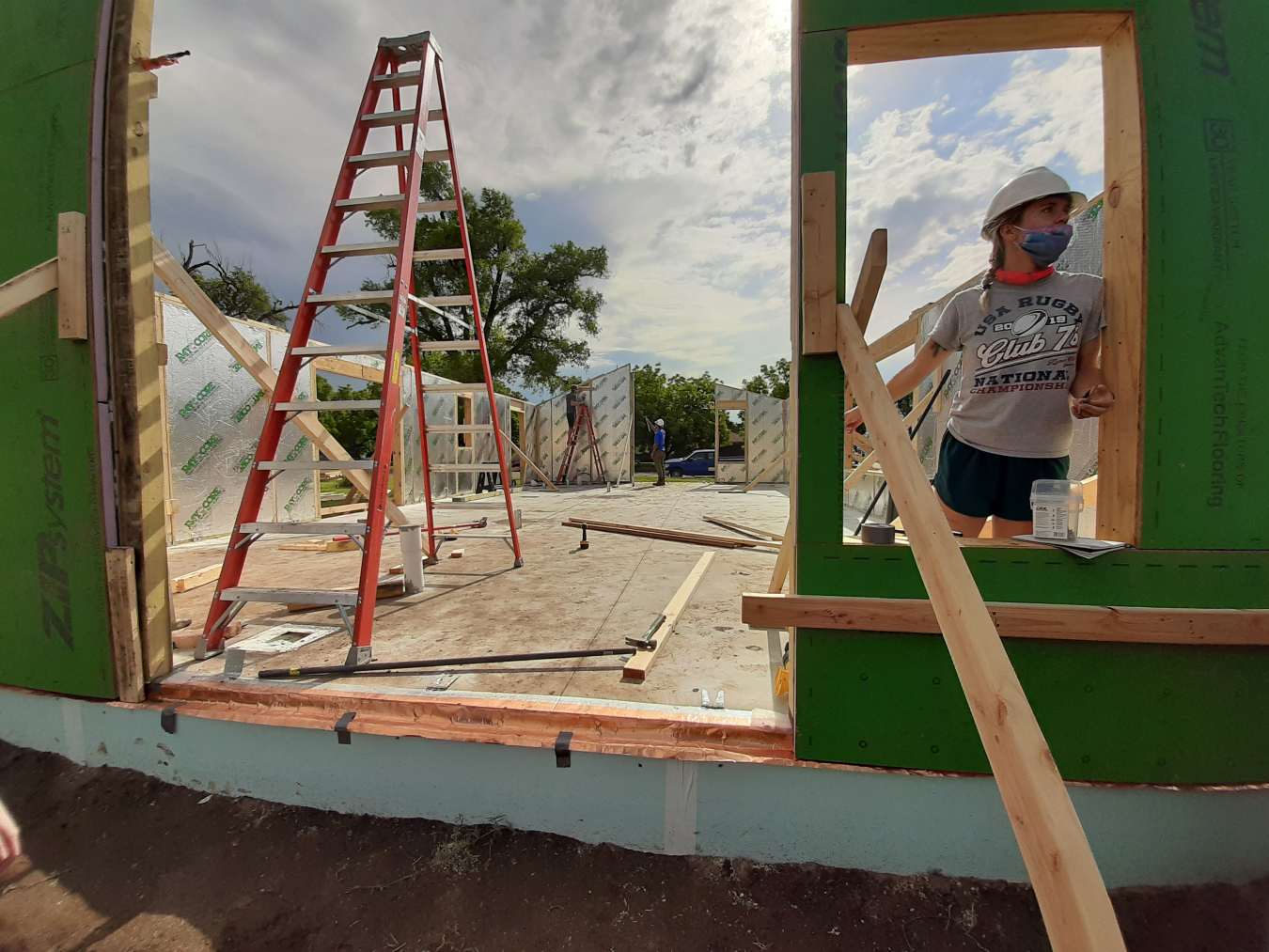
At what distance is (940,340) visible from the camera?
167cm

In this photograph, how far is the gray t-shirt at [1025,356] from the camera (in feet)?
4.70

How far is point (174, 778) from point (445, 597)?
1307 mm

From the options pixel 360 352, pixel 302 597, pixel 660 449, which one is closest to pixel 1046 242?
pixel 360 352

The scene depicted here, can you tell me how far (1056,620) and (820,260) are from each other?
113 centimetres

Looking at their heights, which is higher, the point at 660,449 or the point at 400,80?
the point at 400,80

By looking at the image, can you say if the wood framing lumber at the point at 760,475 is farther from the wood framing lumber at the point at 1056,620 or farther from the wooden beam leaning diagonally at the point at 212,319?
the wooden beam leaning diagonally at the point at 212,319

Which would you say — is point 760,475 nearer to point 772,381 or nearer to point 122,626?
point 122,626

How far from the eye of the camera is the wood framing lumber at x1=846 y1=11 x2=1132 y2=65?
1.35 metres

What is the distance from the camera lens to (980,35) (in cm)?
140

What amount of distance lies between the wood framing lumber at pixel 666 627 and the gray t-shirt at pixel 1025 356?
1.37 metres

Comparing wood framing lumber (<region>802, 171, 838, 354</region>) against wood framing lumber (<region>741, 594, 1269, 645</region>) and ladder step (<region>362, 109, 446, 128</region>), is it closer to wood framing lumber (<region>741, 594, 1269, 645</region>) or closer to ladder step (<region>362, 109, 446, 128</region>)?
wood framing lumber (<region>741, 594, 1269, 645</region>)

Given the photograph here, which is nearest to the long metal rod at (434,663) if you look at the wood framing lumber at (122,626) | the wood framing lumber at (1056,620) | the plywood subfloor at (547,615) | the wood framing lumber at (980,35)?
the plywood subfloor at (547,615)

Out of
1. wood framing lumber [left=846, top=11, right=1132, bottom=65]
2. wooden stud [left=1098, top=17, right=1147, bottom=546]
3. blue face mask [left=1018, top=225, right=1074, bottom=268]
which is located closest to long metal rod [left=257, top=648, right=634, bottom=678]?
wooden stud [left=1098, top=17, right=1147, bottom=546]

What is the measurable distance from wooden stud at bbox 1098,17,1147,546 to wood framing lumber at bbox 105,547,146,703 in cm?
314
